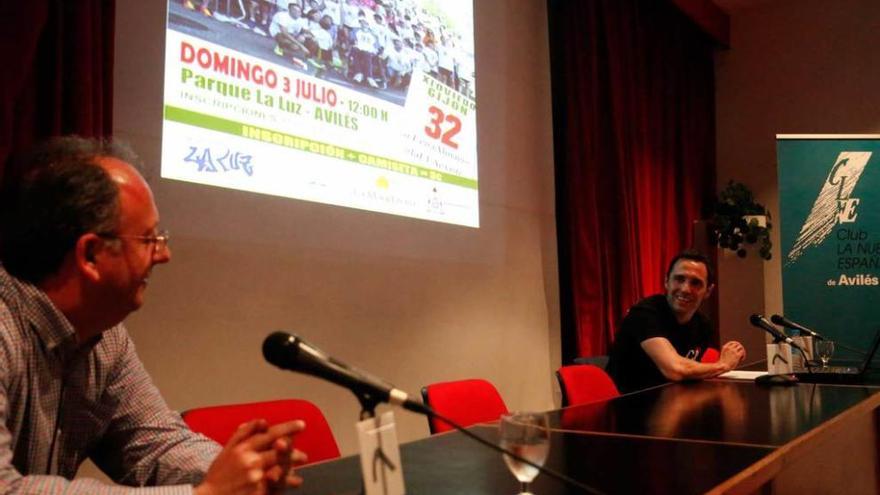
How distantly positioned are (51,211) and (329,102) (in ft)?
6.66

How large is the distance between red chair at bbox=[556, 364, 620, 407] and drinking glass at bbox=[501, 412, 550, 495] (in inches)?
62.8

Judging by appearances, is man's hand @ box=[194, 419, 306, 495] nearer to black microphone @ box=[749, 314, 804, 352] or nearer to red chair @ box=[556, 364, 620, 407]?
red chair @ box=[556, 364, 620, 407]

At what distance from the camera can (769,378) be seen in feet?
8.82

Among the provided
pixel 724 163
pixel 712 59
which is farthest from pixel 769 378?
pixel 712 59

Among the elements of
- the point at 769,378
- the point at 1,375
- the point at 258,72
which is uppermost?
the point at 258,72

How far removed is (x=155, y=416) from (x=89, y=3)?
4.94ft

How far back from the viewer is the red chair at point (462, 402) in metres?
2.13

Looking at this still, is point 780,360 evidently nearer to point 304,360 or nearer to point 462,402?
point 462,402

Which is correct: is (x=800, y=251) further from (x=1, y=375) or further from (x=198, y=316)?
(x=1, y=375)

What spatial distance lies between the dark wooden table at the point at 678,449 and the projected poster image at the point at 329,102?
139cm

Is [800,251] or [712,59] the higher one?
[712,59]

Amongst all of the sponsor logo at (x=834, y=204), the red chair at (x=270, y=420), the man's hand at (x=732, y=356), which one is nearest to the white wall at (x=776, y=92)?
the sponsor logo at (x=834, y=204)

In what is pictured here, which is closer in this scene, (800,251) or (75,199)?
(75,199)

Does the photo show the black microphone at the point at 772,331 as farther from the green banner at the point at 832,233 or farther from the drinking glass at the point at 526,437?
the drinking glass at the point at 526,437
